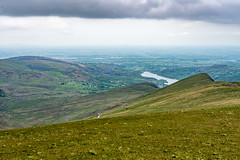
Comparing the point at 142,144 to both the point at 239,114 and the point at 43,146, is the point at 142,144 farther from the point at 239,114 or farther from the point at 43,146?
the point at 239,114

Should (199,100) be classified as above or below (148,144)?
below

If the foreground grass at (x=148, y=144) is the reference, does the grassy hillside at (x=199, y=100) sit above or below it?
below

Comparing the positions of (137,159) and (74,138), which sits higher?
(137,159)

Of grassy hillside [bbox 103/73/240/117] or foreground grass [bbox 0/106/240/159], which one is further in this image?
grassy hillside [bbox 103/73/240/117]

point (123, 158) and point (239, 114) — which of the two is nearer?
point (123, 158)

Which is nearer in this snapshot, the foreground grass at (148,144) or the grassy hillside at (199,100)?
the foreground grass at (148,144)

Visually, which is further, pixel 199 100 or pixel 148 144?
pixel 199 100

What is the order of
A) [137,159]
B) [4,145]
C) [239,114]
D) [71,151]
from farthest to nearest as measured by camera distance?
[239,114] < [4,145] < [71,151] < [137,159]

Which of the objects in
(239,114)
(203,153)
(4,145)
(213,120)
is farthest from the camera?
(239,114)

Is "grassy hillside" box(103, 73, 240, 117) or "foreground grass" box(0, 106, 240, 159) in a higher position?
"foreground grass" box(0, 106, 240, 159)

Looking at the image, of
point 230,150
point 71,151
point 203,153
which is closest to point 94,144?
point 71,151
